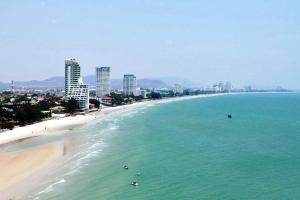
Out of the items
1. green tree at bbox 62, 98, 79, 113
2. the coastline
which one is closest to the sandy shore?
the coastline

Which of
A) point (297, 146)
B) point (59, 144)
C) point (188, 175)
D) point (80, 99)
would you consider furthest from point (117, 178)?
point (80, 99)

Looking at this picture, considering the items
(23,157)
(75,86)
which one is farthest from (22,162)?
(75,86)

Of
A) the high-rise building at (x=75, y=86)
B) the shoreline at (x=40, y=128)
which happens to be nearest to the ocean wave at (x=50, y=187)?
the shoreline at (x=40, y=128)

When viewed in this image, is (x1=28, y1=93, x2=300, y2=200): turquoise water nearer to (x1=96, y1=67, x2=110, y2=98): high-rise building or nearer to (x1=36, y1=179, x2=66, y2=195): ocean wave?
(x1=36, y1=179, x2=66, y2=195): ocean wave

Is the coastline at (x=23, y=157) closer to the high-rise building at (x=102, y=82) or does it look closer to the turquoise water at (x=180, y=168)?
the turquoise water at (x=180, y=168)

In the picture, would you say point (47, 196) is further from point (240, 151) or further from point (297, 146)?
point (297, 146)
